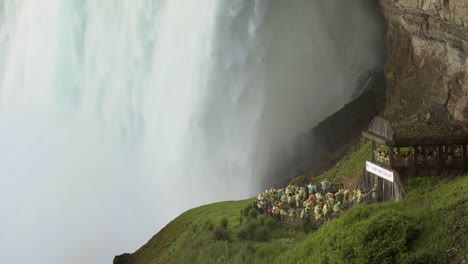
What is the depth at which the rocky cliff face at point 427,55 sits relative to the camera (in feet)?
96.1

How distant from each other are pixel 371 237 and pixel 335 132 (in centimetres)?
1796

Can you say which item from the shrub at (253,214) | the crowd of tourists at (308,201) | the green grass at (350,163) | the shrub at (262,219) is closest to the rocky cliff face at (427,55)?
the green grass at (350,163)

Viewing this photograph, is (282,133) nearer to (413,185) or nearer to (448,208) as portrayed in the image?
(413,185)

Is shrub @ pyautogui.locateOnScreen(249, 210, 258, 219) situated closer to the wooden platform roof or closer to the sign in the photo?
the sign

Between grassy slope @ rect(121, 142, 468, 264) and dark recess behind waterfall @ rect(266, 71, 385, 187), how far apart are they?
9263 millimetres

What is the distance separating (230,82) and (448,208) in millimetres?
20334

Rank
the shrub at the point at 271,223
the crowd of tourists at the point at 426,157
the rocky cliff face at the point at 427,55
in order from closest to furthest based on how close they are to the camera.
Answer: the crowd of tourists at the point at 426,157
the shrub at the point at 271,223
the rocky cliff face at the point at 427,55

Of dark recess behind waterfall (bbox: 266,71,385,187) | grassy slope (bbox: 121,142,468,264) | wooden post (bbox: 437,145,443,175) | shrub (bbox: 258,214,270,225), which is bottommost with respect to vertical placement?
grassy slope (bbox: 121,142,468,264)

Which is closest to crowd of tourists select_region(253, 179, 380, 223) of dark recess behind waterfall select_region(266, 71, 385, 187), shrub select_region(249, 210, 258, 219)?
shrub select_region(249, 210, 258, 219)

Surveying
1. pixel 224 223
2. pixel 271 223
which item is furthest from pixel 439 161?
pixel 224 223

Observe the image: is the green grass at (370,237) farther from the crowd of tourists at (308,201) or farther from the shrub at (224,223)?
the crowd of tourists at (308,201)

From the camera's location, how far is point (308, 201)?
2595 centimetres

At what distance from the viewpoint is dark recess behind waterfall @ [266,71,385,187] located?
37.7 meters

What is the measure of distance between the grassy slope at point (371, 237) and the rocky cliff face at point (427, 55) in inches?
258
